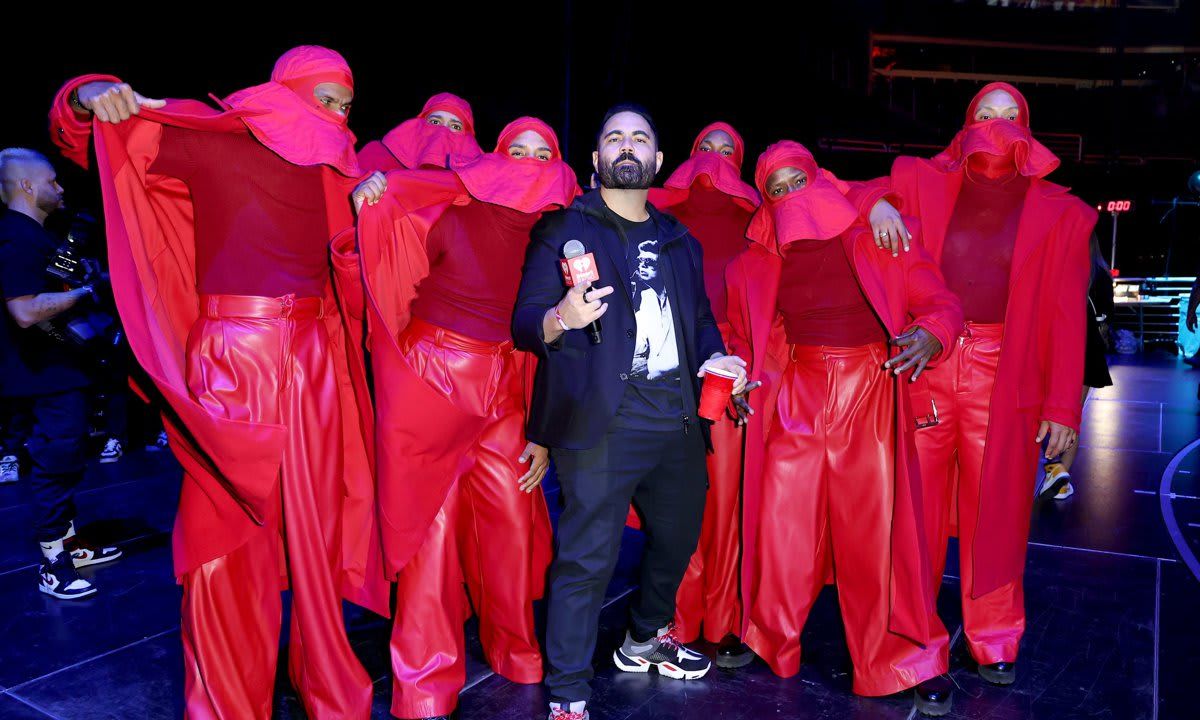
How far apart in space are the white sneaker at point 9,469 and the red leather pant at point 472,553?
14.8ft

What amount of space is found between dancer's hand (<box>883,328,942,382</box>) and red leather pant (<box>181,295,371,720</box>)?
1.74 meters

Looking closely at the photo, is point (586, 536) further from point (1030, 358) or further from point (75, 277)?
point (75, 277)

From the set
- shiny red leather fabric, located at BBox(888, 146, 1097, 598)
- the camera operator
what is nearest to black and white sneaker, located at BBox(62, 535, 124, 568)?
the camera operator

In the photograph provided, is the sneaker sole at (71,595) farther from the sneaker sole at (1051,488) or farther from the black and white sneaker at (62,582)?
the sneaker sole at (1051,488)

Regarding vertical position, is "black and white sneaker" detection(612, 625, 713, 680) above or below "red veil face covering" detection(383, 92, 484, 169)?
below

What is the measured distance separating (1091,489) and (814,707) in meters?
3.93

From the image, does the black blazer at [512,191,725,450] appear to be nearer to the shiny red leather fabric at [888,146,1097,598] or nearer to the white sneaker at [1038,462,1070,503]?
the shiny red leather fabric at [888,146,1097,598]

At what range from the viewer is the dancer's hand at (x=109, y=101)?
2.16 metres

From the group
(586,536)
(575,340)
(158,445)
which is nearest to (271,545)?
(586,536)

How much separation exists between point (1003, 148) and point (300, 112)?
2366 mm

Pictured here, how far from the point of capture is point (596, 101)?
23.4 ft

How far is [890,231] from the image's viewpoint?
107 inches

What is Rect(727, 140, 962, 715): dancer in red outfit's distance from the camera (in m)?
2.70

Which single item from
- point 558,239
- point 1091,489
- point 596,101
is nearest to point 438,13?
point 596,101
